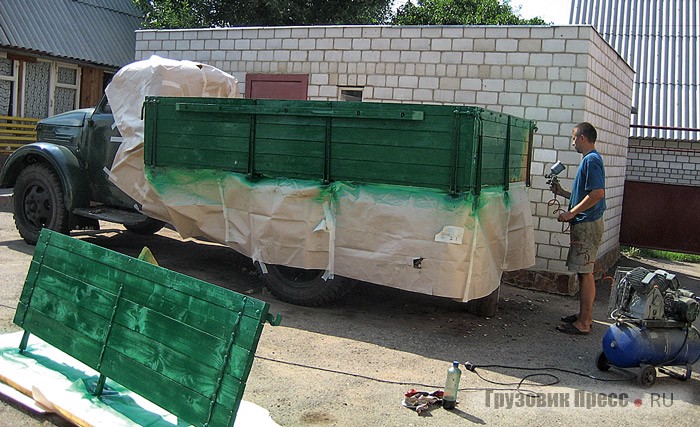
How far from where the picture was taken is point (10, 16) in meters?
16.8

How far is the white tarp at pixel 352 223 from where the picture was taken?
623cm

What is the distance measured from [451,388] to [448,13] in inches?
871

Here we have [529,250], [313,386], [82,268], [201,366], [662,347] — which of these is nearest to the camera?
[201,366]

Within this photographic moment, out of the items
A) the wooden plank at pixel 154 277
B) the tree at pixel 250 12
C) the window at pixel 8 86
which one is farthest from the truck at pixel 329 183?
the tree at pixel 250 12

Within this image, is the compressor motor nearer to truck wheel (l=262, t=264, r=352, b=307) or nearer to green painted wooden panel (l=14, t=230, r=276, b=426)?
truck wheel (l=262, t=264, r=352, b=307)

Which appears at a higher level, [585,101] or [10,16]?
[10,16]

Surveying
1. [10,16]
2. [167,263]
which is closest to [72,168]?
[167,263]

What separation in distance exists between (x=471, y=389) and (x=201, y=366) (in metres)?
2.26

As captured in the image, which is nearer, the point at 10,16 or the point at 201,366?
the point at 201,366

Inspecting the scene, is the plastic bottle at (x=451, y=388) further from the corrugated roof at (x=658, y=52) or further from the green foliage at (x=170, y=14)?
the green foliage at (x=170, y=14)

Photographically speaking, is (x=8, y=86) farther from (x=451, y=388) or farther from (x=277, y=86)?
(x=451, y=388)

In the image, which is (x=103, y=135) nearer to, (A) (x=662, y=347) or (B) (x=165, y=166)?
(B) (x=165, y=166)

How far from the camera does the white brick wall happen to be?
9039 mm

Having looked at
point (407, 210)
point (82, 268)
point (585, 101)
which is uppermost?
point (585, 101)
